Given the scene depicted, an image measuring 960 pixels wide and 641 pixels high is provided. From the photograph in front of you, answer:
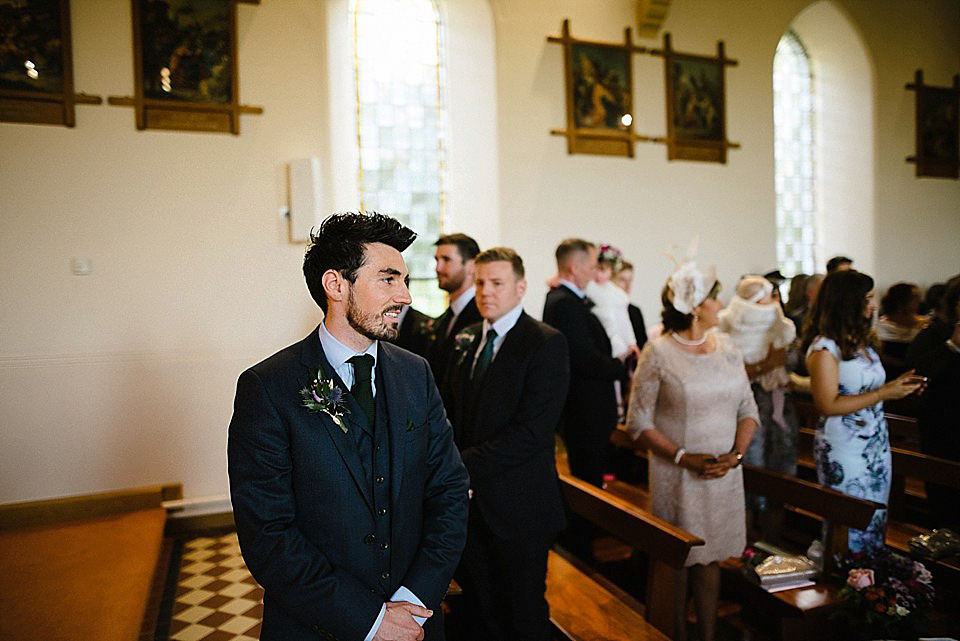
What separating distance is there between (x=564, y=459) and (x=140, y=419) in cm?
327

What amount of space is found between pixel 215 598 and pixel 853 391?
3596 millimetres

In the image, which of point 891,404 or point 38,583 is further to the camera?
point 891,404

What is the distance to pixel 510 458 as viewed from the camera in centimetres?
278

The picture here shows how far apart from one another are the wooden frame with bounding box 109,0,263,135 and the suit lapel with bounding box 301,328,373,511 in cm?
418

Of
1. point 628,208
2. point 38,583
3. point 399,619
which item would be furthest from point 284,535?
point 628,208

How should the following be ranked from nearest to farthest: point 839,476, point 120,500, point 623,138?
point 839,476
point 120,500
point 623,138

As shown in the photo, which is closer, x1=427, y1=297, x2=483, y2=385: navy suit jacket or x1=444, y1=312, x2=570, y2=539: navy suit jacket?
x1=444, y1=312, x2=570, y2=539: navy suit jacket

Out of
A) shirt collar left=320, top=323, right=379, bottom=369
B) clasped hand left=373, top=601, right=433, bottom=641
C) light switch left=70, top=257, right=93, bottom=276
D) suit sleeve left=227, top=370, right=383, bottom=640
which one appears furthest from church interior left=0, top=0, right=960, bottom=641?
shirt collar left=320, top=323, right=379, bottom=369

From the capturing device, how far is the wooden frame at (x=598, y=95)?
698 cm

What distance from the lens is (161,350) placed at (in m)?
5.27

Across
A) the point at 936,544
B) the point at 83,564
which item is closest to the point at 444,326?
the point at 83,564

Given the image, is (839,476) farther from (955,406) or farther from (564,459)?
(564,459)

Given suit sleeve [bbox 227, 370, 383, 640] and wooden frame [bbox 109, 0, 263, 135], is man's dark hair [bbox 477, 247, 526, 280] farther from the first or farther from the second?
wooden frame [bbox 109, 0, 263, 135]

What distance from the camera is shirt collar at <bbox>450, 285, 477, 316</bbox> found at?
12.0 ft
